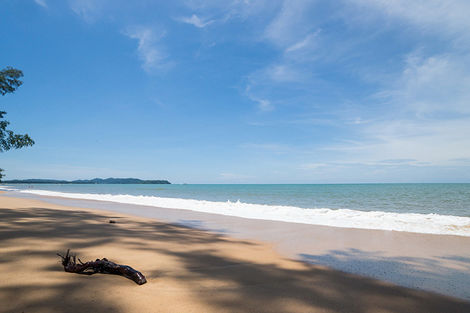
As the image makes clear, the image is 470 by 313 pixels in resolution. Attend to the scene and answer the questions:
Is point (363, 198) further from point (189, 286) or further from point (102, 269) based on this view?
point (102, 269)

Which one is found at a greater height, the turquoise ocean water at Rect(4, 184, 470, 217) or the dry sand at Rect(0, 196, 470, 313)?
the dry sand at Rect(0, 196, 470, 313)

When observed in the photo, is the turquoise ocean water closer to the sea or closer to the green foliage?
the sea

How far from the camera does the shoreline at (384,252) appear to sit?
12.2 feet

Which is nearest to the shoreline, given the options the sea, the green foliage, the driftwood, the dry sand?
the dry sand

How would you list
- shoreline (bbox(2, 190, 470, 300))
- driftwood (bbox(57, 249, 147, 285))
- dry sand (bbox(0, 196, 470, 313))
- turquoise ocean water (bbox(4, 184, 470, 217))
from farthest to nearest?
turquoise ocean water (bbox(4, 184, 470, 217)), shoreline (bbox(2, 190, 470, 300)), driftwood (bbox(57, 249, 147, 285)), dry sand (bbox(0, 196, 470, 313))

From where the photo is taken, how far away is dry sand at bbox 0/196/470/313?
254 cm

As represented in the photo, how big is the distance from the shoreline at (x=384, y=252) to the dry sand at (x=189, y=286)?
46 centimetres

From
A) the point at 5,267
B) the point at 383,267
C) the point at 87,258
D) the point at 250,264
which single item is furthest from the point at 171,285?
the point at 383,267

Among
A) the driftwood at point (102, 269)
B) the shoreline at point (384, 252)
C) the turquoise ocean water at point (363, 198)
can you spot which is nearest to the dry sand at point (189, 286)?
the driftwood at point (102, 269)

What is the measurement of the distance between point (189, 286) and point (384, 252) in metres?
4.37

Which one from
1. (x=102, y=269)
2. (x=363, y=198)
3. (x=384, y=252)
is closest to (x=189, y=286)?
(x=102, y=269)

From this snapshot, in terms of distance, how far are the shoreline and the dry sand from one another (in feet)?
1.51

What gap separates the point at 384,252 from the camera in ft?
17.4

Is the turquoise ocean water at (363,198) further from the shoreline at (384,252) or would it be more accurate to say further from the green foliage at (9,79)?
the green foliage at (9,79)
